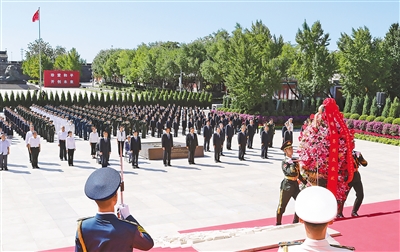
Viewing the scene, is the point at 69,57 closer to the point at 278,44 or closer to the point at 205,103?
the point at 205,103

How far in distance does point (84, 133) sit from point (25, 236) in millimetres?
13836

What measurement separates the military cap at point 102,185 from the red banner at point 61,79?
78536mm

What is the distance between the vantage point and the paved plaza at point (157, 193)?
9.26m

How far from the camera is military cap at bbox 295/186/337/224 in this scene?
2.65 m

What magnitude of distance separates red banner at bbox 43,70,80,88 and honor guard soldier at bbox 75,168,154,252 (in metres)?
78.6

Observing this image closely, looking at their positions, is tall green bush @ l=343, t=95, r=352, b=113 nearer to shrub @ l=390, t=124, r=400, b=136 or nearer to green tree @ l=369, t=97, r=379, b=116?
green tree @ l=369, t=97, r=379, b=116

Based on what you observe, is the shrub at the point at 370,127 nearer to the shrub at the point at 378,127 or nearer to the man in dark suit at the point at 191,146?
the shrub at the point at 378,127

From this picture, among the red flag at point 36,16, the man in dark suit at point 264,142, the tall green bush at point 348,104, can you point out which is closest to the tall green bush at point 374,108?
the tall green bush at point 348,104

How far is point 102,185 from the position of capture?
329 cm

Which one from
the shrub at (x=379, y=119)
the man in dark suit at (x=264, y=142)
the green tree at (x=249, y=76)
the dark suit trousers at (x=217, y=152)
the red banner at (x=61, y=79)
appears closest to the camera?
the dark suit trousers at (x=217, y=152)

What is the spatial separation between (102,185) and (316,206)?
1.57 m

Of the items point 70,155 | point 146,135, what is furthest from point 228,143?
point 70,155

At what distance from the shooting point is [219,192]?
12203mm

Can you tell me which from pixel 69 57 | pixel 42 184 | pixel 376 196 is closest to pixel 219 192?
pixel 376 196
